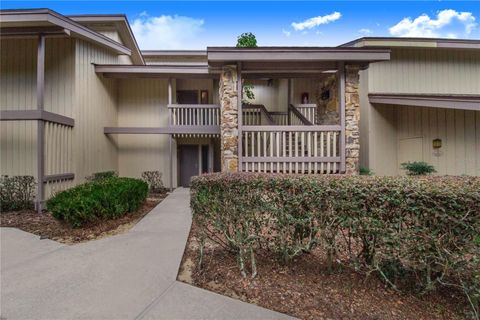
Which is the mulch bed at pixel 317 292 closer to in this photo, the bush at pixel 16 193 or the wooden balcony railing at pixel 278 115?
the bush at pixel 16 193

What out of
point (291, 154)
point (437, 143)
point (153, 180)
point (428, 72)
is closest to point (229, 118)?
point (291, 154)

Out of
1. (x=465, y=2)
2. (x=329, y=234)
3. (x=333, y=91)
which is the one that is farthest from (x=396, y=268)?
(x=465, y=2)

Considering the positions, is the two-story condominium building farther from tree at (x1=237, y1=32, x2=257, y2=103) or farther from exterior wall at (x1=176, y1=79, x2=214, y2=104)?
tree at (x1=237, y1=32, x2=257, y2=103)

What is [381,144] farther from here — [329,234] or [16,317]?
[16,317]

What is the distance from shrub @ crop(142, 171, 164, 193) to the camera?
32.5 feet

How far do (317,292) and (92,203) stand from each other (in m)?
4.28

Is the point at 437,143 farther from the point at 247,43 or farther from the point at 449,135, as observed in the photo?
the point at 247,43

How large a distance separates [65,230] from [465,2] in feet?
47.4

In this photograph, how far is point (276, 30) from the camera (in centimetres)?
1307

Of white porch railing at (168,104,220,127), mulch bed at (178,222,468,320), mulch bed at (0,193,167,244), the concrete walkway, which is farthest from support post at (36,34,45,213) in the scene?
mulch bed at (178,222,468,320)

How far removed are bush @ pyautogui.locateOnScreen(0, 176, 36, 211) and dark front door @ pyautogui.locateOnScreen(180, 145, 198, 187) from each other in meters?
5.49

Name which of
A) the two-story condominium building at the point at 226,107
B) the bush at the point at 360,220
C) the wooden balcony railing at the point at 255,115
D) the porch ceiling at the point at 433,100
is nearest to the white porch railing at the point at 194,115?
the two-story condominium building at the point at 226,107

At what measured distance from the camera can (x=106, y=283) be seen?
2.85 meters

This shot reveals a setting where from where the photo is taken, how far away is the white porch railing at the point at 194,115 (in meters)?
9.51
